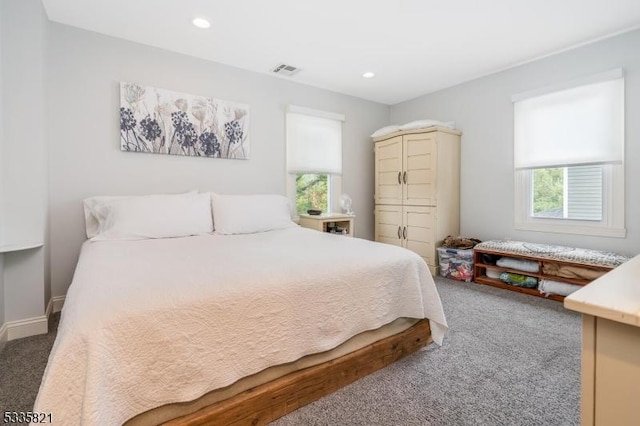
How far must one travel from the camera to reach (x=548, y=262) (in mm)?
2916

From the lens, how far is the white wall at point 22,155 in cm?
209

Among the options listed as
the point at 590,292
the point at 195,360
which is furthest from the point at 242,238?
the point at 590,292

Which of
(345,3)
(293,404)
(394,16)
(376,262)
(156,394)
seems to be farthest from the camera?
(394,16)

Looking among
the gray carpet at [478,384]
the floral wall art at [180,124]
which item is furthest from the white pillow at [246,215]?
the gray carpet at [478,384]

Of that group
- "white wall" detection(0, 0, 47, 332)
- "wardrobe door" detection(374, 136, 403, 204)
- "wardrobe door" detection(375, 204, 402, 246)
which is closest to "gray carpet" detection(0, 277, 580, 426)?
"white wall" detection(0, 0, 47, 332)

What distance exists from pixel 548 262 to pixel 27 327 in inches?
173

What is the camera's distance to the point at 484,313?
2.60 m

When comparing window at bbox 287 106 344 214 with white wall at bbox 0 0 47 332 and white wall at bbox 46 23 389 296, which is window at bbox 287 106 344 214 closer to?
white wall at bbox 46 23 389 296

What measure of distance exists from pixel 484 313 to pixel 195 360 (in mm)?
2405

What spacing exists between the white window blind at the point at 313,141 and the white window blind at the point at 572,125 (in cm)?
215

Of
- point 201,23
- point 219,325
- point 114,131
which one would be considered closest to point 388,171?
point 201,23

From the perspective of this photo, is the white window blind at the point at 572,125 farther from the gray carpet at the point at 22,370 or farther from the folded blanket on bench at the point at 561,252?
the gray carpet at the point at 22,370

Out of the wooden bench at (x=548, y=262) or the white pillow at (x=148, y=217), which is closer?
the white pillow at (x=148, y=217)

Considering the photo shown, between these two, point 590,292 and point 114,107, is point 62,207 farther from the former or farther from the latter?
point 590,292
